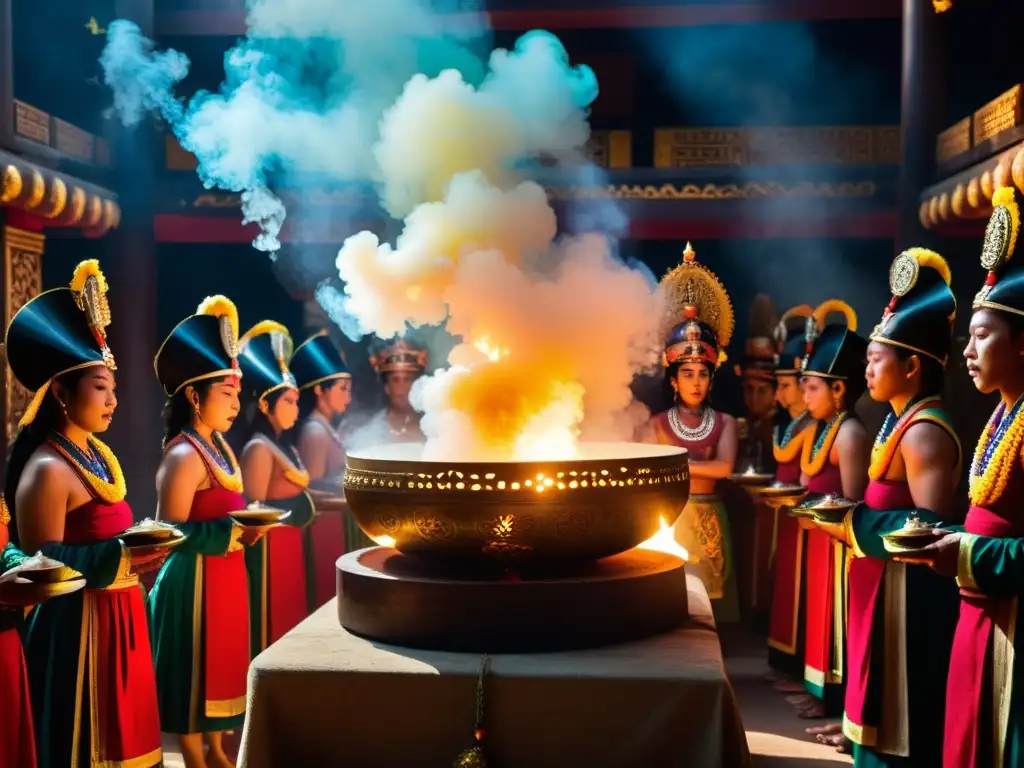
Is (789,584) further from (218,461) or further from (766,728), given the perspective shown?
(218,461)

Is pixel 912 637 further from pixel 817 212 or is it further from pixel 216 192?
pixel 216 192

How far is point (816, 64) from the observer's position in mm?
8742

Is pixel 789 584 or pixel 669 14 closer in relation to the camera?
pixel 789 584

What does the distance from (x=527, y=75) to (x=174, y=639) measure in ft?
7.79

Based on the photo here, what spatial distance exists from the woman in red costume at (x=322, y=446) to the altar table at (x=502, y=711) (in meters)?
3.00

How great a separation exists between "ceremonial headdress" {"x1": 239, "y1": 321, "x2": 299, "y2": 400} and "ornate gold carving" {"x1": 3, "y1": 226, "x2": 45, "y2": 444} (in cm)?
203

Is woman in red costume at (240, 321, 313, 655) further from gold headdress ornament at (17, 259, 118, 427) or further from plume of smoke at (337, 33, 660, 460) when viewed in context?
plume of smoke at (337, 33, 660, 460)

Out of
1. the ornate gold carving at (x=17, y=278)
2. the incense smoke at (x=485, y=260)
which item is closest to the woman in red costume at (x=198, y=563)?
the incense smoke at (x=485, y=260)

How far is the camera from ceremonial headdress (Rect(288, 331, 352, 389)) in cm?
591

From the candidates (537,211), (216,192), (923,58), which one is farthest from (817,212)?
(537,211)

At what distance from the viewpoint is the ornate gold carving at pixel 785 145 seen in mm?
7980

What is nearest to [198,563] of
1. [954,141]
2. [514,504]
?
[514,504]

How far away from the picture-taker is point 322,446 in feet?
18.9

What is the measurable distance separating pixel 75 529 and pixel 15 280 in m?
3.96
